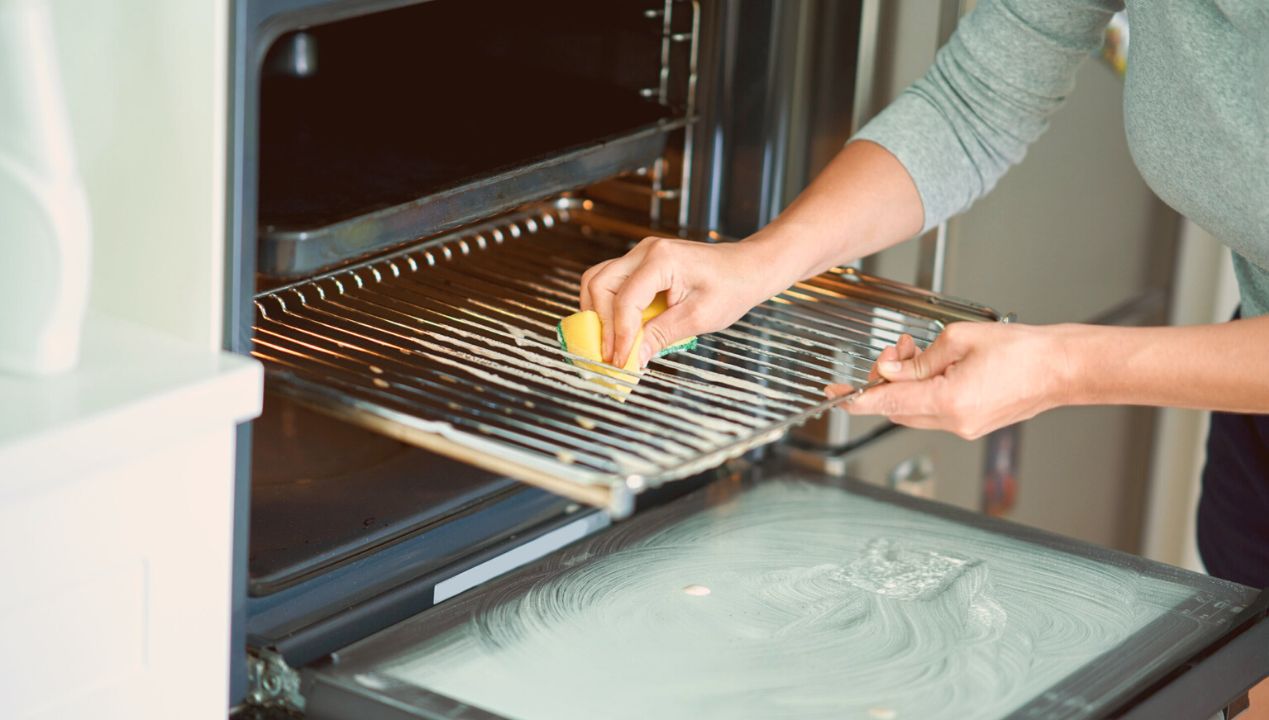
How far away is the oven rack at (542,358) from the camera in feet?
2.87

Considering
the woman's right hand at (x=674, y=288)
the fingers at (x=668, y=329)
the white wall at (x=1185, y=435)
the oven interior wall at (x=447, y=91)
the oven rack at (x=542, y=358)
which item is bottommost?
the white wall at (x=1185, y=435)

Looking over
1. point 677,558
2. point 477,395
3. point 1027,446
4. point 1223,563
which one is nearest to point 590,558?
point 677,558

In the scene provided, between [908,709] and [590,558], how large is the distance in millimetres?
278

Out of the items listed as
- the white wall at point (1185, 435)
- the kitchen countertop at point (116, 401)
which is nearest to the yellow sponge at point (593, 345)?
the kitchen countertop at point (116, 401)

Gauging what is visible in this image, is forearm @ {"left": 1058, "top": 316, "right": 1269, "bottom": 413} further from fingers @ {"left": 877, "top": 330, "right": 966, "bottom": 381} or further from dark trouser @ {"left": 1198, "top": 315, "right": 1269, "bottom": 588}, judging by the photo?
dark trouser @ {"left": 1198, "top": 315, "right": 1269, "bottom": 588}

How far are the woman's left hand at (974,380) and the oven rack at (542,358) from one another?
6 cm

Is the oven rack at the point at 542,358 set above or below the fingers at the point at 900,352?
below

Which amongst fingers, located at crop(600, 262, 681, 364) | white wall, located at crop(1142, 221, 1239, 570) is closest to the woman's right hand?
fingers, located at crop(600, 262, 681, 364)

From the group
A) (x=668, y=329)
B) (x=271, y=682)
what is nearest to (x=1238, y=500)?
(x=668, y=329)

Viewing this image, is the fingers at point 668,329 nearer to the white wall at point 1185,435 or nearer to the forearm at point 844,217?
the forearm at point 844,217

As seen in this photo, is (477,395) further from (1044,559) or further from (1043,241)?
(1043,241)

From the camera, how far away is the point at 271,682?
958 millimetres

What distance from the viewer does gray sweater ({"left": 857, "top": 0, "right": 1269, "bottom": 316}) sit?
106 centimetres

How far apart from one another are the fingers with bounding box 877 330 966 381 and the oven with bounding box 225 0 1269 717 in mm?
54
